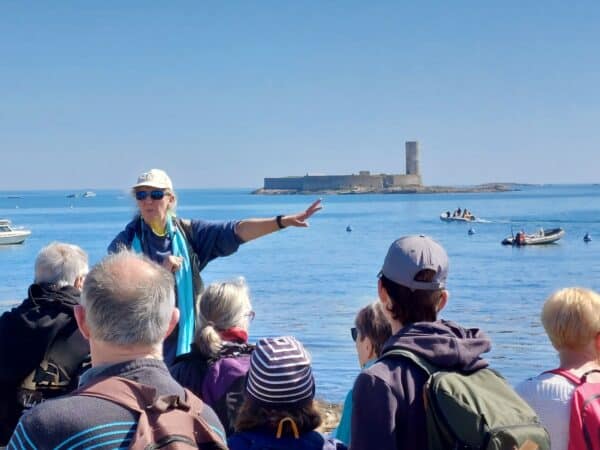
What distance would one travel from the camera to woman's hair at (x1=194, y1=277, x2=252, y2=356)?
12.2 ft

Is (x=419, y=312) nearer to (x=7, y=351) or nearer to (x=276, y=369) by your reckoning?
(x=276, y=369)

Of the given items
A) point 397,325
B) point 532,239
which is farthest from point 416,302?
point 532,239

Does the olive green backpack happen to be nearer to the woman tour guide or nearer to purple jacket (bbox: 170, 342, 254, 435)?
purple jacket (bbox: 170, 342, 254, 435)

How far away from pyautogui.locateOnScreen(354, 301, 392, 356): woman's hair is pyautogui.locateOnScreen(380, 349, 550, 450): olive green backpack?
873 mm

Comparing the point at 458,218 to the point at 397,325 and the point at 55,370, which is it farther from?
the point at 397,325

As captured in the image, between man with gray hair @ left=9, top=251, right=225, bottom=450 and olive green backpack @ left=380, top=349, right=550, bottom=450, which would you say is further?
olive green backpack @ left=380, top=349, right=550, bottom=450

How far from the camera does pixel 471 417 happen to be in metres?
2.57

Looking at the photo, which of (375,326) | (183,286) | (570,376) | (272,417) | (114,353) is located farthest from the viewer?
(183,286)

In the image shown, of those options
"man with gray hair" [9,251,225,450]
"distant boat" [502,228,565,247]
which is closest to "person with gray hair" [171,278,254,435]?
"man with gray hair" [9,251,225,450]

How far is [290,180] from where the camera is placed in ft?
646

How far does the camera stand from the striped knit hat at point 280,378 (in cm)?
291

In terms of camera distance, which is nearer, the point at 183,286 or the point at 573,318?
the point at 573,318

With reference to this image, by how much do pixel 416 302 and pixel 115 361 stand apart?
3.63 ft

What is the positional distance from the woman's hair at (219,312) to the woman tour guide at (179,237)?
2.84 feet
